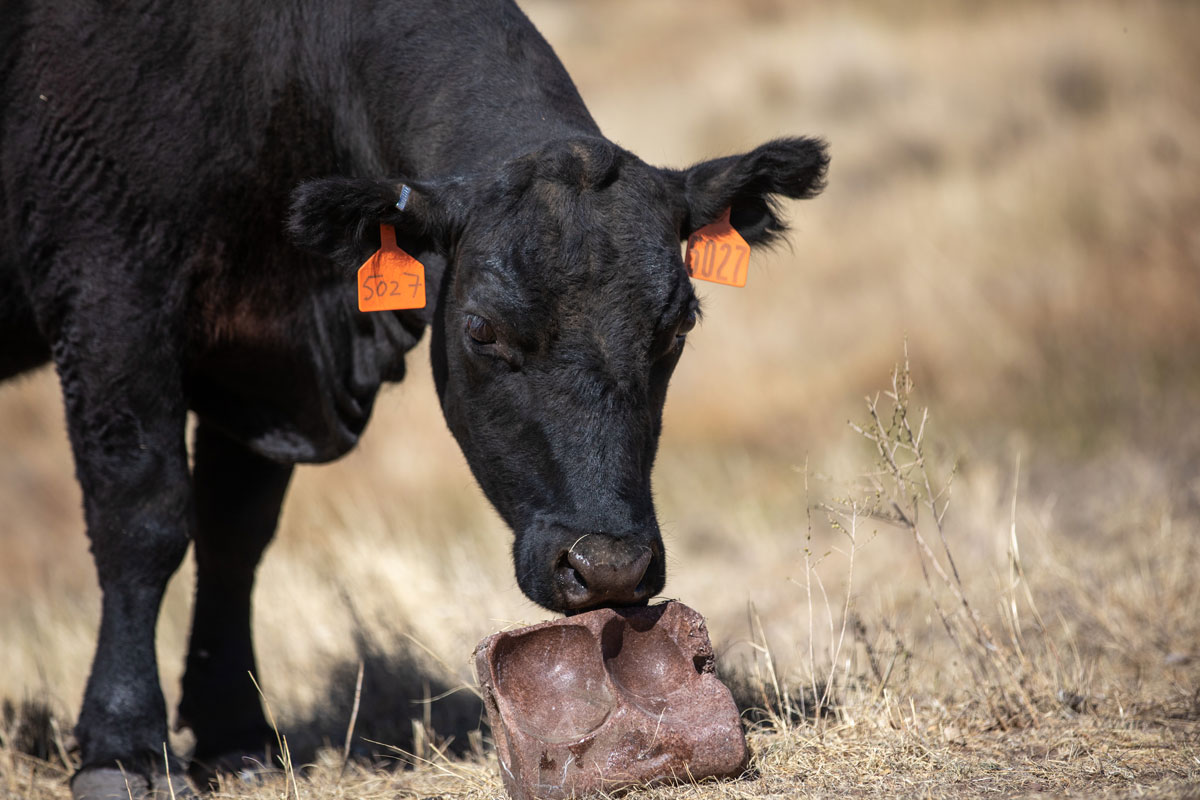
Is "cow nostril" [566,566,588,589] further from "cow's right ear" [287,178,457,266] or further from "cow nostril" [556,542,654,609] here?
"cow's right ear" [287,178,457,266]

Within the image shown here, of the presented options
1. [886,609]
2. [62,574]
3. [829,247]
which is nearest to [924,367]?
[829,247]

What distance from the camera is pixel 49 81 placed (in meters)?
4.04

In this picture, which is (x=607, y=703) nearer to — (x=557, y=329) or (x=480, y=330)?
(x=557, y=329)

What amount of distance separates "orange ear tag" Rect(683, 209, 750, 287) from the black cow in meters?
0.09

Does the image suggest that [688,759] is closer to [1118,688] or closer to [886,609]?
[1118,688]

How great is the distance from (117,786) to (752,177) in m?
2.88

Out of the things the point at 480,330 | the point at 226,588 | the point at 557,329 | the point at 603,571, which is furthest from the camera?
the point at 226,588

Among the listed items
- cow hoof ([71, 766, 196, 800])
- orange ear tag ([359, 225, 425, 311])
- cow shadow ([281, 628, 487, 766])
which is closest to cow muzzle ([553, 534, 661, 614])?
orange ear tag ([359, 225, 425, 311])

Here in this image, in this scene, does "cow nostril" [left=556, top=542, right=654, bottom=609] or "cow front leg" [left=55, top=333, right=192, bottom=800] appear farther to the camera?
"cow front leg" [left=55, top=333, right=192, bottom=800]

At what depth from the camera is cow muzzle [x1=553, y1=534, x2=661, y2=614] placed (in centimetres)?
318

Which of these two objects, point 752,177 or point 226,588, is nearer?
point 752,177

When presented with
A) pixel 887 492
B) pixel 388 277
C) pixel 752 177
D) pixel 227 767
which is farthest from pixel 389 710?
pixel 752 177

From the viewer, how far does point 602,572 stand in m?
3.18

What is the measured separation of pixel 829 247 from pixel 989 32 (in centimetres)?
826
